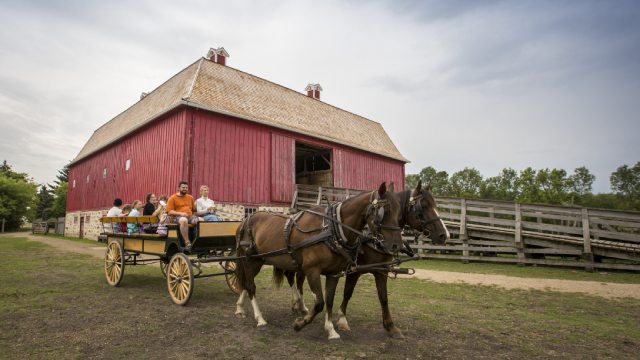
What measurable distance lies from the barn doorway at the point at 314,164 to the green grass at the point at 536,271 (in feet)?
30.1

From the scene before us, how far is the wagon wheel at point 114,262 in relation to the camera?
6702 millimetres

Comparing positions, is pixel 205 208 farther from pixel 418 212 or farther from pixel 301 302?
pixel 418 212

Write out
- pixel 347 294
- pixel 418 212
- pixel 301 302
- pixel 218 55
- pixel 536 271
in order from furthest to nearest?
pixel 218 55, pixel 536 271, pixel 301 302, pixel 347 294, pixel 418 212

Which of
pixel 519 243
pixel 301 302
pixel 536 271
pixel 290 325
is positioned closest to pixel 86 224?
pixel 301 302

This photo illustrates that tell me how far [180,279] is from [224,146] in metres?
9.54

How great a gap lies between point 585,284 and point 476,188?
56836mm

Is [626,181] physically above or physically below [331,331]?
above

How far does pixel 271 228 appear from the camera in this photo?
4844 millimetres

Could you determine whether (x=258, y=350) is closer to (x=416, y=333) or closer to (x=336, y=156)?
(x=416, y=333)

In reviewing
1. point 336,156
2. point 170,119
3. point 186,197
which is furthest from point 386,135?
point 186,197

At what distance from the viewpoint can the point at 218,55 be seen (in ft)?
62.2

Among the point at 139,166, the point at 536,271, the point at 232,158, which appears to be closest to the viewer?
the point at 536,271

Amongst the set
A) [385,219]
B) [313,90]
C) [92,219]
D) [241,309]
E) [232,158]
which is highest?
[313,90]

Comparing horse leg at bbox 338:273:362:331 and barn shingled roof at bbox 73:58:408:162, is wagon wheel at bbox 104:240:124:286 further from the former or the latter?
barn shingled roof at bbox 73:58:408:162
